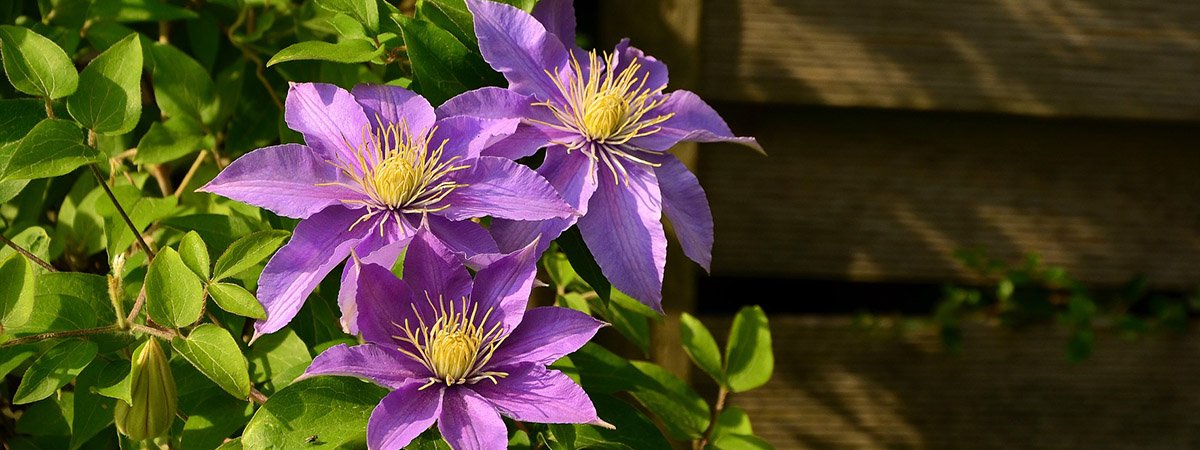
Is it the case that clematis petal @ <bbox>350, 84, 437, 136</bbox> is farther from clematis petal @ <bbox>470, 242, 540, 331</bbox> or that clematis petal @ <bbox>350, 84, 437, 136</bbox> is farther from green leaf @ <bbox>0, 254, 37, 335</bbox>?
green leaf @ <bbox>0, 254, 37, 335</bbox>

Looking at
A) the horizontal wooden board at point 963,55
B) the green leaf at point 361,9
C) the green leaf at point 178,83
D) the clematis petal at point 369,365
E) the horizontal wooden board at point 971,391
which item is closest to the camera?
the clematis petal at point 369,365

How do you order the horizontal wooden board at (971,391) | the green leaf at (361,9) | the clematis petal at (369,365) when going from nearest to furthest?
the clematis petal at (369,365) < the green leaf at (361,9) < the horizontal wooden board at (971,391)

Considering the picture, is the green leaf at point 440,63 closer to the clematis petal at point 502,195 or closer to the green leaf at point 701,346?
the clematis petal at point 502,195

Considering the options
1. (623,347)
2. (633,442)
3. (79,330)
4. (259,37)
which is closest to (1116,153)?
(623,347)

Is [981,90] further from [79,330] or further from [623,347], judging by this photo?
[79,330]

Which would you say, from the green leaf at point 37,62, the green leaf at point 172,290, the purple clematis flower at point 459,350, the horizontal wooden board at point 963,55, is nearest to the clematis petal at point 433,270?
the purple clematis flower at point 459,350

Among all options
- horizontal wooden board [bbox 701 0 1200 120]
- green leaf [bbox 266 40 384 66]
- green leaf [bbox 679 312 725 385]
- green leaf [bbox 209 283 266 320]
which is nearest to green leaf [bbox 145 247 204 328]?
green leaf [bbox 209 283 266 320]

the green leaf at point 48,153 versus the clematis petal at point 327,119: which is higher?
the clematis petal at point 327,119
